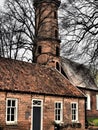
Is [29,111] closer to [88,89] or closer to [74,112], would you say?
[74,112]

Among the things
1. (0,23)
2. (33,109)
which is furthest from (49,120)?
(0,23)

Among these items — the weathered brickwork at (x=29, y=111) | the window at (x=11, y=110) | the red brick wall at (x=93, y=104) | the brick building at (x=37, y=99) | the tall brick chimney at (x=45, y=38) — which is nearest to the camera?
the weathered brickwork at (x=29, y=111)

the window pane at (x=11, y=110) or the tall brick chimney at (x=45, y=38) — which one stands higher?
the tall brick chimney at (x=45, y=38)

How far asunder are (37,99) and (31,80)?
2267 millimetres

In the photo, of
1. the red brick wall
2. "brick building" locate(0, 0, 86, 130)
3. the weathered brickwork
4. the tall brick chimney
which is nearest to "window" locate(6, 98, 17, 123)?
"brick building" locate(0, 0, 86, 130)

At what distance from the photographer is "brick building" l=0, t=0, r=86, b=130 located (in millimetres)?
24391

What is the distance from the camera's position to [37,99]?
26516 mm

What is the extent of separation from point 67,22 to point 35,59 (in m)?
→ 22.1

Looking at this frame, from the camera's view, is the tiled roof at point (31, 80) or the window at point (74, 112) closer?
the tiled roof at point (31, 80)

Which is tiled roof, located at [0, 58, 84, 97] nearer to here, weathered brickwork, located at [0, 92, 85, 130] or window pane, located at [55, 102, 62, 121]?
weathered brickwork, located at [0, 92, 85, 130]

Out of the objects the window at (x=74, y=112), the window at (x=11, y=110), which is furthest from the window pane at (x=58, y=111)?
the window at (x=11, y=110)

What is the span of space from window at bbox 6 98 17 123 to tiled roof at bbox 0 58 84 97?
2.99 ft

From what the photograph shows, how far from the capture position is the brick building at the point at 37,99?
2439cm

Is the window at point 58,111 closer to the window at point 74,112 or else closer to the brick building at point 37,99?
the brick building at point 37,99
